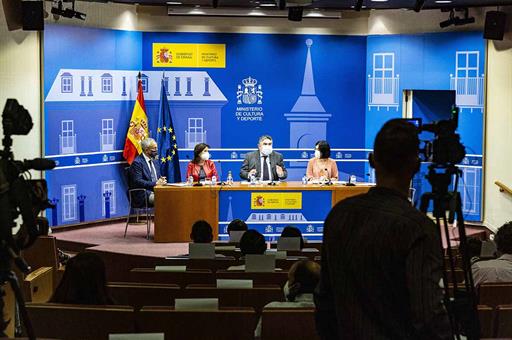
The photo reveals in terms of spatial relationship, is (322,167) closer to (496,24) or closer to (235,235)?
(496,24)

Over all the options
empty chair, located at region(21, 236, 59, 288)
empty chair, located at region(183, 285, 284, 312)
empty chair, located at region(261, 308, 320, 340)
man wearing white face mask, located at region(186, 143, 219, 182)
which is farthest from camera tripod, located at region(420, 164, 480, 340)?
man wearing white face mask, located at region(186, 143, 219, 182)

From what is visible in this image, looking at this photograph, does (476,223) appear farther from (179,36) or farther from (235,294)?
(235,294)

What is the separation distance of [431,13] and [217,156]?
13.3ft

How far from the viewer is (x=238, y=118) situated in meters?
15.4

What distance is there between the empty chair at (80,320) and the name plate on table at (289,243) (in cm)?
429

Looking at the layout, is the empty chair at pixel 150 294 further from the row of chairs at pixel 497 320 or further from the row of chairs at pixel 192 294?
the row of chairs at pixel 497 320

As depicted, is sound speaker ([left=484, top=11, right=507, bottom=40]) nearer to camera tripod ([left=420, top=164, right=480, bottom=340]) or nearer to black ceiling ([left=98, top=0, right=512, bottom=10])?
black ceiling ([left=98, top=0, right=512, bottom=10])

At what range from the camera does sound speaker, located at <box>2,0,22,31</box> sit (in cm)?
1217

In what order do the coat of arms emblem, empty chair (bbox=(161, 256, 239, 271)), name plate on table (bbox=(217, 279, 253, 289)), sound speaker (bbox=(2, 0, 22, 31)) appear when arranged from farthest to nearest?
the coat of arms emblem, sound speaker (bbox=(2, 0, 22, 31)), empty chair (bbox=(161, 256, 239, 271)), name plate on table (bbox=(217, 279, 253, 289))

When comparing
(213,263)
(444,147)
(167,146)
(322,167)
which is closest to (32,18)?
(167,146)

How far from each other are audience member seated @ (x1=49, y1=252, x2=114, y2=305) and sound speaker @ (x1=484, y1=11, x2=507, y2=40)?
9.59m

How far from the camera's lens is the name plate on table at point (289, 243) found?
883 cm

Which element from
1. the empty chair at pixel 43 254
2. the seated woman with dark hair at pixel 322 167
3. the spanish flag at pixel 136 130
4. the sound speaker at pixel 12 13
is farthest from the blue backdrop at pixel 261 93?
the empty chair at pixel 43 254

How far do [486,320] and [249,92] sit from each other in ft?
35.8
